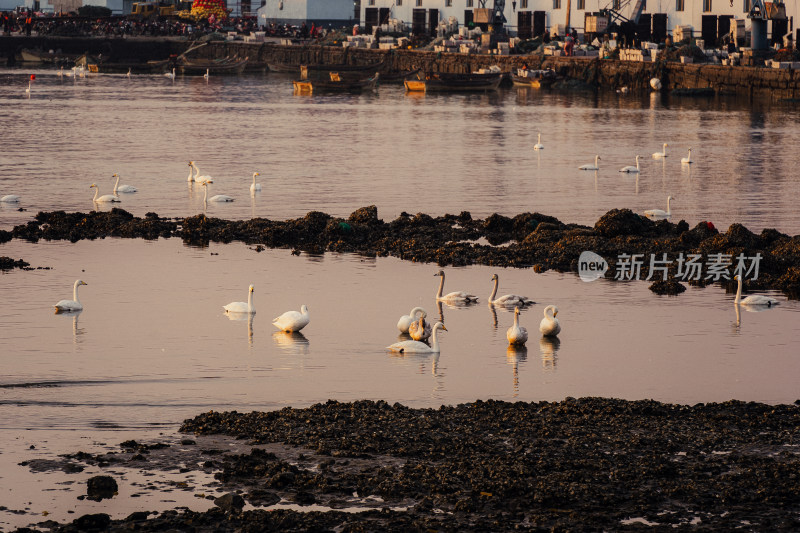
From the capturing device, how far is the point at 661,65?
81188mm

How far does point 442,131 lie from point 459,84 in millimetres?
29816

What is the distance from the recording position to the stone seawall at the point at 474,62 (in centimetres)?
7331

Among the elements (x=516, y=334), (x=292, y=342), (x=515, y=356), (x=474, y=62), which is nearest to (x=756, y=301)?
(x=516, y=334)

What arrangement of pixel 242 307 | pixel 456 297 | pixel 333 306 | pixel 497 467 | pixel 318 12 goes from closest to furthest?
pixel 497 467 < pixel 242 307 < pixel 456 297 < pixel 333 306 < pixel 318 12

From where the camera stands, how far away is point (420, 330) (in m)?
18.1

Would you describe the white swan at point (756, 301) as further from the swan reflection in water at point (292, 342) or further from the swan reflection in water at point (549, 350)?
the swan reflection in water at point (292, 342)

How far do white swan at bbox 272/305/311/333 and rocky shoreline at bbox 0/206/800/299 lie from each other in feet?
20.6

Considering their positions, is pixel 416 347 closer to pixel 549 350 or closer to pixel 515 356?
pixel 515 356

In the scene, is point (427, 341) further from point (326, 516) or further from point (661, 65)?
point (661, 65)

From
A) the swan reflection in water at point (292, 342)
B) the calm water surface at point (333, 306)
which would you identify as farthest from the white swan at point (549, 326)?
the swan reflection in water at point (292, 342)

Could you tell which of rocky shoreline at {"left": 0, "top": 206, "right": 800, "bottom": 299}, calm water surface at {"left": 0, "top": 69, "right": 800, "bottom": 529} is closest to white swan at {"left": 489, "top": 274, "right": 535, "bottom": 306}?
calm water surface at {"left": 0, "top": 69, "right": 800, "bottom": 529}

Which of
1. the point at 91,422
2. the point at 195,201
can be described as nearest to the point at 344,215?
the point at 195,201

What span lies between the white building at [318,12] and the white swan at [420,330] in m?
107

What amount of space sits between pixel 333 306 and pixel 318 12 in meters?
107
